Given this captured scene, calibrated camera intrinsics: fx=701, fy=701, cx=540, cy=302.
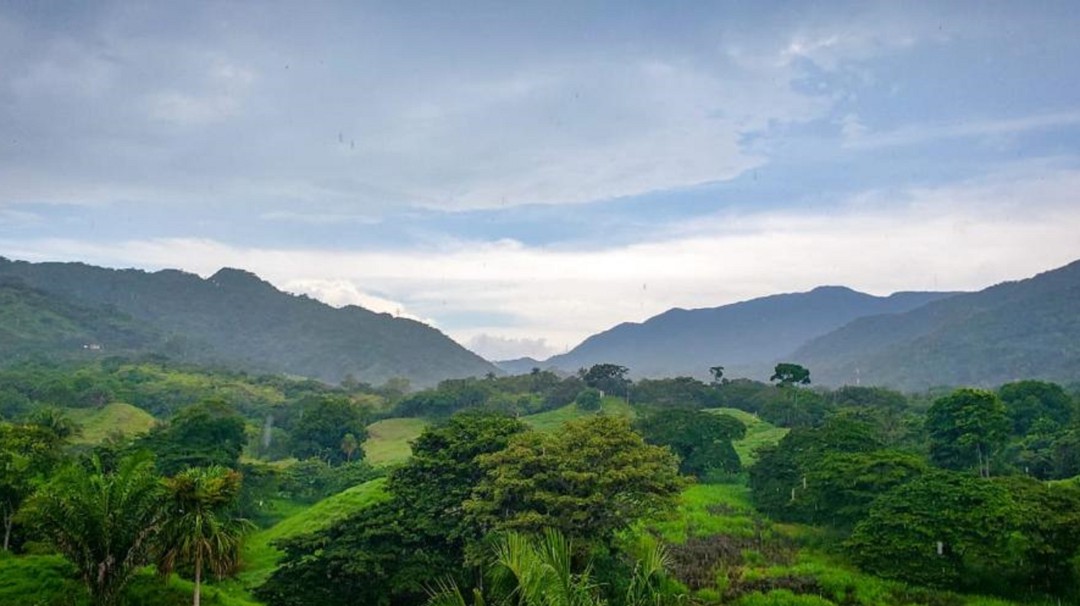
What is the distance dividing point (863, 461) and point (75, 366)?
593 feet

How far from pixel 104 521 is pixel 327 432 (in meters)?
68.8

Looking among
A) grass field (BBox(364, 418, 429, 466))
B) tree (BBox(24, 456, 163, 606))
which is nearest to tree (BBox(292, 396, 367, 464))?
grass field (BBox(364, 418, 429, 466))

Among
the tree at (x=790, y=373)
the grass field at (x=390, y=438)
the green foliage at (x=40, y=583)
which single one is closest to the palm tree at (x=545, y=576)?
the green foliage at (x=40, y=583)

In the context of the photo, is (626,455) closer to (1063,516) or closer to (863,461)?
(1063,516)

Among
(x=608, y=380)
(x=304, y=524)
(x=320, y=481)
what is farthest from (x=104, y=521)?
(x=608, y=380)

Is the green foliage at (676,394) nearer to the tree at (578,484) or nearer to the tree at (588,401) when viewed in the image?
the tree at (588,401)

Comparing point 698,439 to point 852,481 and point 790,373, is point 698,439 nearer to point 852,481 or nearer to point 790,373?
point 852,481

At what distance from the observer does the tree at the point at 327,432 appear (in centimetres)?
8744

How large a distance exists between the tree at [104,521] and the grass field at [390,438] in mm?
58983

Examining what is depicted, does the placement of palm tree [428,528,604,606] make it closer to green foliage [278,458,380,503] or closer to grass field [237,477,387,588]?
grass field [237,477,387,588]

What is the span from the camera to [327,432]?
287ft

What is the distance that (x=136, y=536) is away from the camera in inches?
842

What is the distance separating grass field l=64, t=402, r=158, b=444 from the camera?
92062 millimetres

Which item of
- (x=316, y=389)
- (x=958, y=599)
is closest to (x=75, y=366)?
(x=316, y=389)
